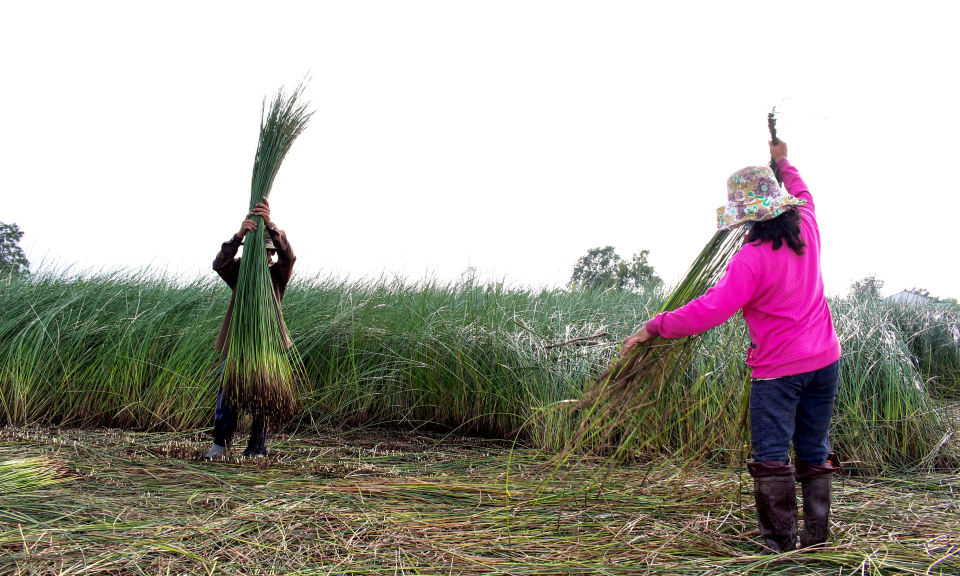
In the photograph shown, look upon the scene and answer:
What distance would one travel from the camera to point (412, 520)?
2289 mm

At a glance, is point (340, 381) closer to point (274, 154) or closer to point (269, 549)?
point (274, 154)

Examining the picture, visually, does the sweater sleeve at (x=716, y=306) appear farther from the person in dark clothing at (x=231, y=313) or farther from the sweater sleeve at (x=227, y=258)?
the sweater sleeve at (x=227, y=258)

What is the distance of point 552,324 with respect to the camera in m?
4.77

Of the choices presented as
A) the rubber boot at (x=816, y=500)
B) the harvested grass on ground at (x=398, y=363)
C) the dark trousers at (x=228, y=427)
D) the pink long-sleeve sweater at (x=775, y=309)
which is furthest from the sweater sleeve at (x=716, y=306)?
the dark trousers at (x=228, y=427)

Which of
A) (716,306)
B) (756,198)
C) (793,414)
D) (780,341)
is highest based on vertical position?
(756,198)

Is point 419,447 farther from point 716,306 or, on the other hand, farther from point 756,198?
point 756,198

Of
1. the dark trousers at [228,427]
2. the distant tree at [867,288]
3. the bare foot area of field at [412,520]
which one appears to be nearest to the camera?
the bare foot area of field at [412,520]

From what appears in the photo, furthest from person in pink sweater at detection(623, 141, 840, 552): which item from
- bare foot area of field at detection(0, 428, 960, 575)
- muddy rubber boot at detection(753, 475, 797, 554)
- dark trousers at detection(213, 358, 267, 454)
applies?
dark trousers at detection(213, 358, 267, 454)

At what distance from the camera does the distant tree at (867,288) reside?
233 inches

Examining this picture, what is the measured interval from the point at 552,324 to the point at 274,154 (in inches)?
97.7

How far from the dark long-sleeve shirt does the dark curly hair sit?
2517 mm

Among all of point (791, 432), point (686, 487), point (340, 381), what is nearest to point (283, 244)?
point (340, 381)

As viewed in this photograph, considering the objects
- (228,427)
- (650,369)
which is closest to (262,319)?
(228,427)

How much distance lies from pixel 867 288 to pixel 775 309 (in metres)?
5.15
